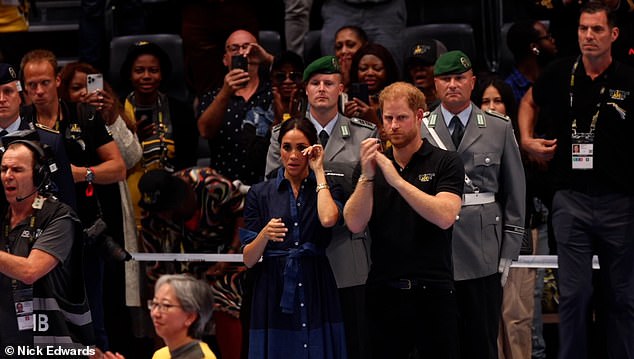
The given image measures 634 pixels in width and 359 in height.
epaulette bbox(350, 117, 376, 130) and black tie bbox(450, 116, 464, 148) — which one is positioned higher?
epaulette bbox(350, 117, 376, 130)

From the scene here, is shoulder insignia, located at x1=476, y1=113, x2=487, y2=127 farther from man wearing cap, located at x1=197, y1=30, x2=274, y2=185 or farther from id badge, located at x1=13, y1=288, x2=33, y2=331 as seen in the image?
id badge, located at x1=13, y1=288, x2=33, y2=331

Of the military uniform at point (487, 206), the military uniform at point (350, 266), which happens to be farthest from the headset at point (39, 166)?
the military uniform at point (487, 206)

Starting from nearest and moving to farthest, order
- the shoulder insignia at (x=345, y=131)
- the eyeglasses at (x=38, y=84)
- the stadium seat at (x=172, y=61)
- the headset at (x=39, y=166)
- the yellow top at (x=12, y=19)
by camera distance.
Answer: the headset at (x=39, y=166)
the shoulder insignia at (x=345, y=131)
the eyeglasses at (x=38, y=84)
the stadium seat at (x=172, y=61)
the yellow top at (x=12, y=19)

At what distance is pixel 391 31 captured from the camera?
8.95 meters

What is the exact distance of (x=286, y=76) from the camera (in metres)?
7.96

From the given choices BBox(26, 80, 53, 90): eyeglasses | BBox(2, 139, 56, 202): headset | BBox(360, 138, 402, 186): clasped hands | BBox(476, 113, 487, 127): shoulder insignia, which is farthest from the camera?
BBox(26, 80, 53, 90): eyeglasses

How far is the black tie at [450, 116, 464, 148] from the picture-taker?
649 centimetres

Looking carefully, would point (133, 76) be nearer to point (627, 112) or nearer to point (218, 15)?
point (218, 15)

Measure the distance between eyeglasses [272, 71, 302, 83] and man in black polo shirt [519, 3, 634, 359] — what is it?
2000 mm

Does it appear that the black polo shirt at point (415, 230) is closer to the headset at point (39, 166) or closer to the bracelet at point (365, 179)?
the bracelet at point (365, 179)

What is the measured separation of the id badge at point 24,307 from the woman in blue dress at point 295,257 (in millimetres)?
1065

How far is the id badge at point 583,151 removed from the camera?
650 cm

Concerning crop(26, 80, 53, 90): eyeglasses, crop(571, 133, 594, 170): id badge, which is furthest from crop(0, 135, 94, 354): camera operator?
crop(571, 133, 594, 170): id badge

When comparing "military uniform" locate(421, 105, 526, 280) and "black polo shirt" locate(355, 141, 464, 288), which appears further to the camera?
"military uniform" locate(421, 105, 526, 280)
